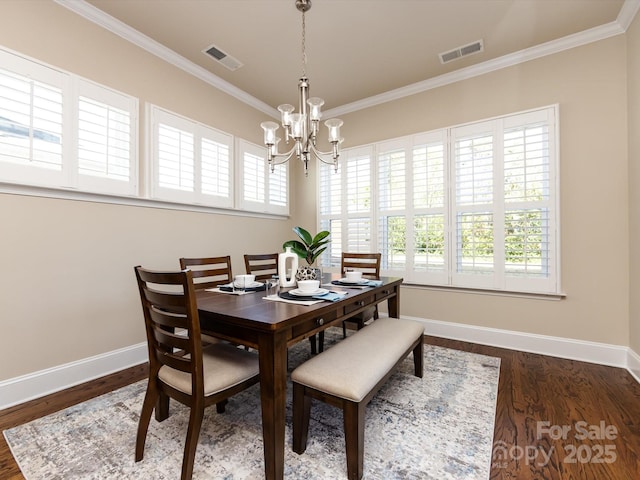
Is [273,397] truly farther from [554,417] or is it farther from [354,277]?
[554,417]

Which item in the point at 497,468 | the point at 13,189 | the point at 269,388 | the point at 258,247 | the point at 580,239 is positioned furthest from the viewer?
the point at 258,247

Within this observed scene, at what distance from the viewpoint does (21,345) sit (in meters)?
2.04

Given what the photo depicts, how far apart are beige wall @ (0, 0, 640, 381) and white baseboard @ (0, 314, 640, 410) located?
0.07 m

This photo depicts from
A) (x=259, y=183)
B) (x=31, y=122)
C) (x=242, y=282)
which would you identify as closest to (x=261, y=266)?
(x=242, y=282)

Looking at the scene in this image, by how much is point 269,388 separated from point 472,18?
Result: 3167 millimetres

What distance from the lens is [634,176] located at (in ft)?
7.89

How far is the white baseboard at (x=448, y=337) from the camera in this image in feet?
6.69

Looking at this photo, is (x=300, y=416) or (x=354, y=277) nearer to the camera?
(x=300, y=416)

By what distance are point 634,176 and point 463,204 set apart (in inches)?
51.5

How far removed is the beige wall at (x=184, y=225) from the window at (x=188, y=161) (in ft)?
0.53

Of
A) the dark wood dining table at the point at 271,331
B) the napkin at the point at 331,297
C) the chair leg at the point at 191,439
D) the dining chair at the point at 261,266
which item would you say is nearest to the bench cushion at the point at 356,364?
the dark wood dining table at the point at 271,331

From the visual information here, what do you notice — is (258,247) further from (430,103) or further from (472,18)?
(472,18)

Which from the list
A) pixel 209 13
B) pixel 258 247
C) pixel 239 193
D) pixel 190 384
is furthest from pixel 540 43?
pixel 190 384

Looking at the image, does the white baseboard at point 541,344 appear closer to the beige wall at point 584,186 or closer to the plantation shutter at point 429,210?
the beige wall at point 584,186
